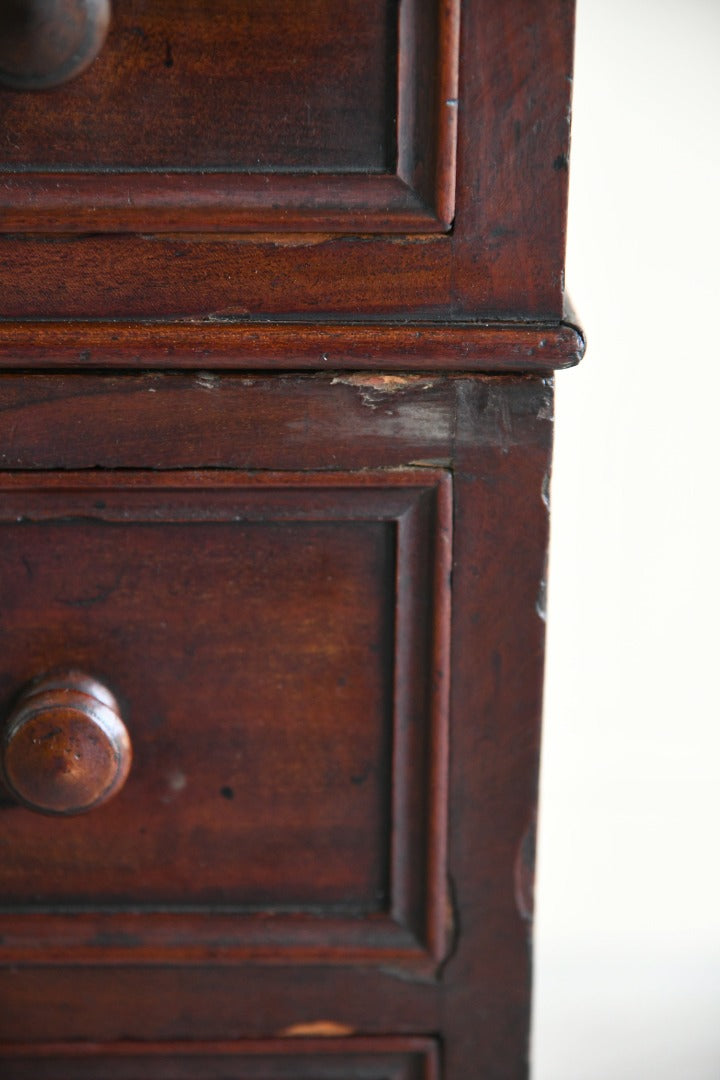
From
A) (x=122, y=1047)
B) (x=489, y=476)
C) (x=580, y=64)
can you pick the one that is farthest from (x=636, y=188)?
(x=122, y=1047)

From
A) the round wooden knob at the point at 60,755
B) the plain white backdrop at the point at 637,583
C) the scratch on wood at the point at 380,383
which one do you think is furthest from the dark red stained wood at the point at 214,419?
the plain white backdrop at the point at 637,583

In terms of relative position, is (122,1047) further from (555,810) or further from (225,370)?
(555,810)

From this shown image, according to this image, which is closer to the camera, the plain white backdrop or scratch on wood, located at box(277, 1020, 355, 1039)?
scratch on wood, located at box(277, 1020, 355, 1039)

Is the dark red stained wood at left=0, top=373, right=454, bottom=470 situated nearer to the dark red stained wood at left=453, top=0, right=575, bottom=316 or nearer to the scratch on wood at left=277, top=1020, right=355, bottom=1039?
the dark red stained wood at left=453, top=0, right=575, bottom=316

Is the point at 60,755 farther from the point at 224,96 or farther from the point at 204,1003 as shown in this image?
the point at 224,96

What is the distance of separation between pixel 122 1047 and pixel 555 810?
49 centimetres

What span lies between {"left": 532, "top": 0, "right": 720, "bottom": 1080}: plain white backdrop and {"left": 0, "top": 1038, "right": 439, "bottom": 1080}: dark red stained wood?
395 mm

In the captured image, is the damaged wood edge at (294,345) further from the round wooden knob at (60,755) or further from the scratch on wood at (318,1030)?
the scratch on wood at (318,1030)

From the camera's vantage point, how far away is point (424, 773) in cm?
44

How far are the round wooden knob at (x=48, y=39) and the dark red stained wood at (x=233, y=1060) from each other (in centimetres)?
43

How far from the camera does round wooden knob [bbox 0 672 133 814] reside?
0.39 m

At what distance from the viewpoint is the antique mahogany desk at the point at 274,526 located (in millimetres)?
374

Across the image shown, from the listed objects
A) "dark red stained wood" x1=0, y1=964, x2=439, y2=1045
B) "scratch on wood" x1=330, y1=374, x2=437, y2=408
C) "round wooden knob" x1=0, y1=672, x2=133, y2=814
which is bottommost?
"dark red stained wood" x1=0, y1=964, x2=439, y2=1045

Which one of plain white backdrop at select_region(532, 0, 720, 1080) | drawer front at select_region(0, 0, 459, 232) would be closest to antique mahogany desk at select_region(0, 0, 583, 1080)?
drawer front at select_region(0, 0, 459, 232)
